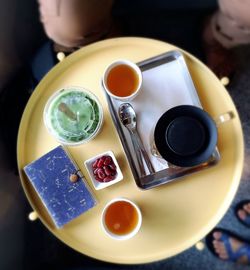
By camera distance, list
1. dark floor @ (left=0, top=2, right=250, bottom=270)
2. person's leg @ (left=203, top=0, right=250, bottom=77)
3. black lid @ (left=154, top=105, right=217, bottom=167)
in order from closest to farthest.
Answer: black lid @ (left=154, top=105, right=217, bottom=167) → person's leg @ (left=203, top=0, right=250, bottom=77) → dark floor @ (left=0, top=2, right=250, bottom=270)

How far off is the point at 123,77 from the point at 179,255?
2.29 feet

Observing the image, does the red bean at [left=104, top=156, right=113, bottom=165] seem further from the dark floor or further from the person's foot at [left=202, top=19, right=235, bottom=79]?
the person's foot at [left=202, top=19, right=235, bottom=79]

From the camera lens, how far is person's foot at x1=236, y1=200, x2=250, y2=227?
1382mm

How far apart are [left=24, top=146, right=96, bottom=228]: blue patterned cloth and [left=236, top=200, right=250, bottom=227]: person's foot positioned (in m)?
0.60

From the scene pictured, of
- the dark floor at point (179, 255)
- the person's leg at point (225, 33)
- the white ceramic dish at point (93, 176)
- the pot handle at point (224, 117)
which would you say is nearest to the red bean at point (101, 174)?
the white ceramic dish at point (93, 176)

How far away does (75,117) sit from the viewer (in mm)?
987

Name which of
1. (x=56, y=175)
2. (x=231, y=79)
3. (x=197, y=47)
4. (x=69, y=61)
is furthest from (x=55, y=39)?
(x=231, y=79)

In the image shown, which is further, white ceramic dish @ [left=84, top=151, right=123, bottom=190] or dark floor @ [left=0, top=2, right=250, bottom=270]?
dark floor @ [left=0, top=2, right=250, bottom=270]

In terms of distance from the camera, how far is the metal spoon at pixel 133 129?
39.1 inches

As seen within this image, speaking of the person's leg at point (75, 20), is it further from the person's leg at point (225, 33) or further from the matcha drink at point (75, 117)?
the person's leg at point (225, 33)

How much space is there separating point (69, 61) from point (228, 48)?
562mm

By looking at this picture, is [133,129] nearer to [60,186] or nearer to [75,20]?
[60,186]

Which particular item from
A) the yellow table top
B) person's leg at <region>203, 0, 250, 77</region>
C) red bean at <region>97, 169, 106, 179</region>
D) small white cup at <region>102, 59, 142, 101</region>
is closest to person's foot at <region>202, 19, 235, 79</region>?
person's leg at <region>203, 0, 250, 77</region>

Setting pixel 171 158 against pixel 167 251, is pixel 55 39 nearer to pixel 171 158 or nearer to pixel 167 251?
pixel 171 158
